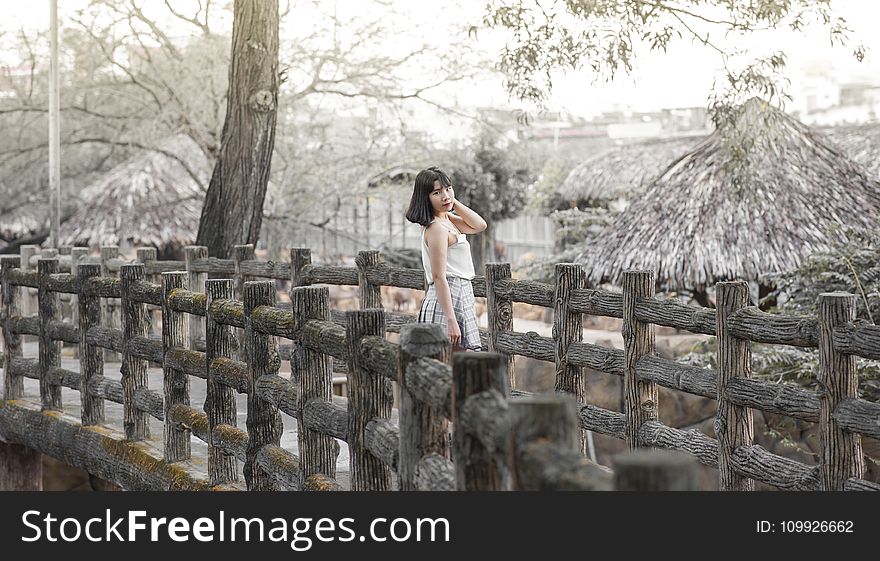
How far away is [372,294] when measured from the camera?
9.20 metres

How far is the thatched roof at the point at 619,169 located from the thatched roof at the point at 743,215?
860cm

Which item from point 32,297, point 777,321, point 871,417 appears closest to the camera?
point 871,417

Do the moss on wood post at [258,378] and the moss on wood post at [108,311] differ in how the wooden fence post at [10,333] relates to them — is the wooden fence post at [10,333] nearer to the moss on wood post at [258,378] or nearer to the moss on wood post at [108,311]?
the moss on wood post at [108,311]

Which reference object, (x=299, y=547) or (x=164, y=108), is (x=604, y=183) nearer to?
(x=164, y=108)

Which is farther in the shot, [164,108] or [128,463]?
[164,108]

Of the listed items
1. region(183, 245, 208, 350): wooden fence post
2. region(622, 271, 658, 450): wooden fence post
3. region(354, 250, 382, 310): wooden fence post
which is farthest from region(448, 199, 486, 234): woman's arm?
region(183, 245, 208, 350): wooden fence post

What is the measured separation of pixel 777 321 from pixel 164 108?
16.1 m

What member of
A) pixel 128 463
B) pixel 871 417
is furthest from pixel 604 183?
pixel 871 417

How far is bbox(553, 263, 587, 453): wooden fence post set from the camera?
712 centimetres

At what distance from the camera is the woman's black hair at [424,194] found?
6637mm

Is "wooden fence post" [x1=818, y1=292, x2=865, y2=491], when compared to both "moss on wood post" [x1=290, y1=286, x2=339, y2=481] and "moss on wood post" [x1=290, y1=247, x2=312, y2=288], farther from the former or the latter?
"moss on wood post" [x1=290, y1=247, x2=312, y2=288]

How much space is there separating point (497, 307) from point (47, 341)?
3.60 m

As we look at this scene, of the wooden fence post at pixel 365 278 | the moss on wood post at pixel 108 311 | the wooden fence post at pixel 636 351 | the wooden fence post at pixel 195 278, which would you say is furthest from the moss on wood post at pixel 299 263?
the wooden fence post at pixel 636 351

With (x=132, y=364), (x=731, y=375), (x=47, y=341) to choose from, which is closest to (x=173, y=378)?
(x=132, y=364)
